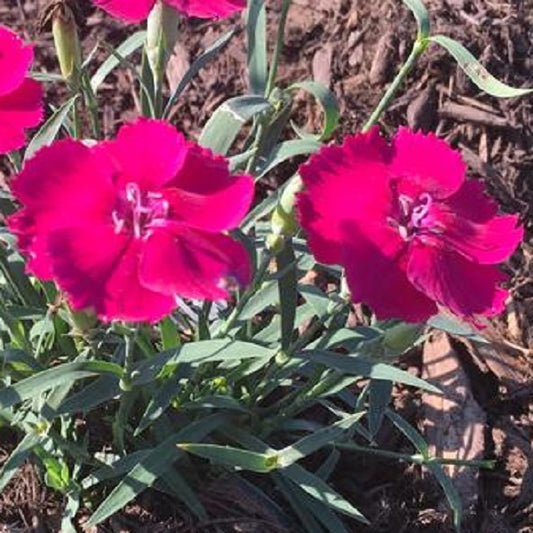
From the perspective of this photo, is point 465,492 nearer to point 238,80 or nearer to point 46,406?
point 46,406

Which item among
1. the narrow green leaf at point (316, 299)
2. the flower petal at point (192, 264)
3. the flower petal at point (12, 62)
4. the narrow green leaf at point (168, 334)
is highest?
the flower petal at point (12, 62)

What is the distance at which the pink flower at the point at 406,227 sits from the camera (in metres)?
1.19

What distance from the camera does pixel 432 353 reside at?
2045mm

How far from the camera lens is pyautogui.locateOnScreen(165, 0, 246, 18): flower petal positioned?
1.39m

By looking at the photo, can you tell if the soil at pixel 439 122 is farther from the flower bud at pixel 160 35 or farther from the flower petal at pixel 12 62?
the flower petal at pixel 12 62

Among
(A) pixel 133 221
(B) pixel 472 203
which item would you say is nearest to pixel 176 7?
(A) pixel 133 221

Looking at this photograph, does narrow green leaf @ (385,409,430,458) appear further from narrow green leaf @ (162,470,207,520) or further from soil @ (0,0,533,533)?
narrow green leaf @ (162,470,207,520)

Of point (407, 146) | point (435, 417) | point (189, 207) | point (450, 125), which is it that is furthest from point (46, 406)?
point (450, 125)

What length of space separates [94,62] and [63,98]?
0.42 ft

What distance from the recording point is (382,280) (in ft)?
3.92

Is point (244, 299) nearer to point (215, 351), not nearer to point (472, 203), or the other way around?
point (215, 351)

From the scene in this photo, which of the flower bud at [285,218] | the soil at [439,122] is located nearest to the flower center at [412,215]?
the flower bud at [285,218]

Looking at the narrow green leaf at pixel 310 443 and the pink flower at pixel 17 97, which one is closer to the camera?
the pink flower at pixel 17 97

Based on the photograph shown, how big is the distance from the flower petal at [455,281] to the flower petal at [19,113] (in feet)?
1.57
